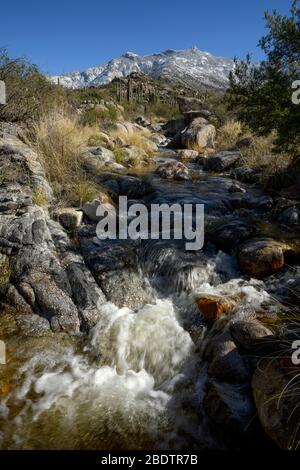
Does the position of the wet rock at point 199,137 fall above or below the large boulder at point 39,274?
above

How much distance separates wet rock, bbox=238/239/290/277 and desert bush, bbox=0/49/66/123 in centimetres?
530

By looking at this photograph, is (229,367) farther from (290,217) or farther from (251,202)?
(251,202)

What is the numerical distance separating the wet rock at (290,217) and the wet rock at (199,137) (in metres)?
8.34

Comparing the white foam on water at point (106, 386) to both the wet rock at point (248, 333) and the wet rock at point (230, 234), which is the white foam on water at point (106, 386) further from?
the wet rock at point (230, 234)

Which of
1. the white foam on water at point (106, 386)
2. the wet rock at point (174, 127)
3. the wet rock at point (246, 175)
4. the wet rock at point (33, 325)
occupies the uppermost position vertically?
the wet rock at point (174, 127)

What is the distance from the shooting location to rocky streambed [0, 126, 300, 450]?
9.16 ft

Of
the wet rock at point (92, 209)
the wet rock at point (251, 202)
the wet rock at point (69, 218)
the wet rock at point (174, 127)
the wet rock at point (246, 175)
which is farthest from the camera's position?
the wet rock at point (174, 127)

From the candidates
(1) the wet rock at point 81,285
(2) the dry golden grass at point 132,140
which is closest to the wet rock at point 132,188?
(1) the wet rock at point 81,285

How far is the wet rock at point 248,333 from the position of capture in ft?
10.4

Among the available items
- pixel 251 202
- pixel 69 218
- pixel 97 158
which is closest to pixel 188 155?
pixel 97 158

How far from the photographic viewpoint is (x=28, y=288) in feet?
13.6

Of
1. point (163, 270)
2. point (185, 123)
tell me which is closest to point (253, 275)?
point (163, 270)

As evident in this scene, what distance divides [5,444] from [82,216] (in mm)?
3480

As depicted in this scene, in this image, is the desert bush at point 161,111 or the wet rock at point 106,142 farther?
the desert bush at point 161,111
